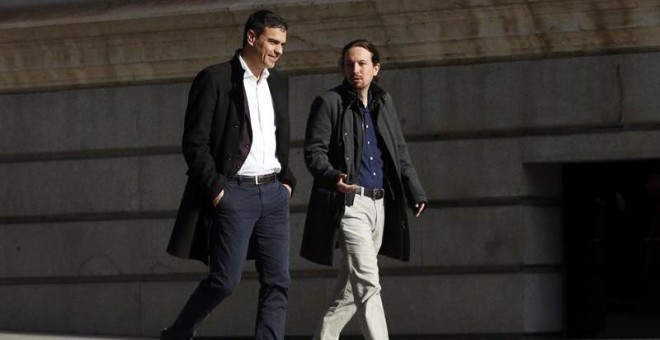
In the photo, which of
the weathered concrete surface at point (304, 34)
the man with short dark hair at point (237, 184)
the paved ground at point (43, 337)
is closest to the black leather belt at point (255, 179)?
the man with short dark hair at point (237, 184)

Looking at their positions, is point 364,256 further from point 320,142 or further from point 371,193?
point 320,142

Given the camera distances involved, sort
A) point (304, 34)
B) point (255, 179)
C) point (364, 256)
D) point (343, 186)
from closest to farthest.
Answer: point (255, 179), point (343, 186), point (364, 256), point (304, 34)

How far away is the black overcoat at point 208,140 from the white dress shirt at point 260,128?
0.04 m

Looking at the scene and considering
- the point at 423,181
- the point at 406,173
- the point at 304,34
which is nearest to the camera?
the point at 406,173

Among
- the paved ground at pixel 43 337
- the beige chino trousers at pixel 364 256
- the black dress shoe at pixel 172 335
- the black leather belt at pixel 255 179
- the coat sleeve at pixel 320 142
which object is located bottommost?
the paved ground at pixel 43 337

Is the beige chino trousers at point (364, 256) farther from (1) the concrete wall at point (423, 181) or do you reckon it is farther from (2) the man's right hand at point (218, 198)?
(1) the concrete wall at point (423, 181)

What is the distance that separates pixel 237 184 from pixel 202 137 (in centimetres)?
29

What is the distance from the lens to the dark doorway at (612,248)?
12.0 metres

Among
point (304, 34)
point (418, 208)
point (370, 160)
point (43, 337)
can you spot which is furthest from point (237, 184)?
point (43, 337)

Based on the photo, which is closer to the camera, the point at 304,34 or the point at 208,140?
the point at 208,140

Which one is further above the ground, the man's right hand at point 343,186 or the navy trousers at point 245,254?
the man's right hand at point 343,186

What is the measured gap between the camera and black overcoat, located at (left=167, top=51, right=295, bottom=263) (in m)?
8.12

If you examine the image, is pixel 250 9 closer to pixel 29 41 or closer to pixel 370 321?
pixel 29 41

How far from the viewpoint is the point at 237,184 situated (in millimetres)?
8148
